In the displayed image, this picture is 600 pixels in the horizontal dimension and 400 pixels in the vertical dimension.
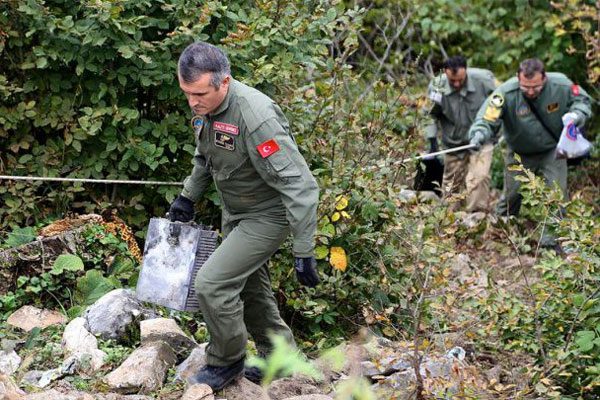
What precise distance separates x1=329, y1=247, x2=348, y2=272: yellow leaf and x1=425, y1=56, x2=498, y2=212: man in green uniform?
4.02 meters

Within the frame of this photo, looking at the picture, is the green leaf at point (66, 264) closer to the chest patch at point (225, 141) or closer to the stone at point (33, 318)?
the stone at point (33, 318)

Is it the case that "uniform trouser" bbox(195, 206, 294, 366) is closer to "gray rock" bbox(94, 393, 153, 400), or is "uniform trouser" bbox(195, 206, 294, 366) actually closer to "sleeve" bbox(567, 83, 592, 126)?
"gray rock" bbox(94, 393, 153, 400)

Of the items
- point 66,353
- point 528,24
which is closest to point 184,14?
point 66,353

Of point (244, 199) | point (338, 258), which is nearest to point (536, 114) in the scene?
point (338, 258)

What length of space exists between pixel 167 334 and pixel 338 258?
4.17ft

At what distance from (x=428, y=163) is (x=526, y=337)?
4.20 metres

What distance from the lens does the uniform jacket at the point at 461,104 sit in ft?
32.7

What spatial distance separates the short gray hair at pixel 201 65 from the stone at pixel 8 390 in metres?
1.64

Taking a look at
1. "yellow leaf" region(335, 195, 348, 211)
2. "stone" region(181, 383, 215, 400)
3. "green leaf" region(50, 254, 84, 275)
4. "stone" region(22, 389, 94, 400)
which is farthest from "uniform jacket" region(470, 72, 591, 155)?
"stone" region(22, 389, 94, 400)

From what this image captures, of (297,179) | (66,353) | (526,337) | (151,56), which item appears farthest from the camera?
(151,56)

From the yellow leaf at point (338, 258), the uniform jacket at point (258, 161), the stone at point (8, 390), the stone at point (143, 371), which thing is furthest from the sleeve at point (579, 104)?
the stone at point (8, 390)

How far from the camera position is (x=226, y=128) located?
4.57 m

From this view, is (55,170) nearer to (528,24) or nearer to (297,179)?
(297,179)

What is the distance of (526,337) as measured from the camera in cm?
577
